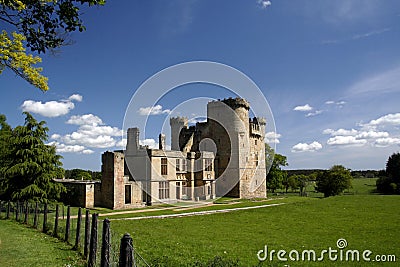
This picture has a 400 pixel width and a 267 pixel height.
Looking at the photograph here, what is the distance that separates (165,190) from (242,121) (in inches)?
641

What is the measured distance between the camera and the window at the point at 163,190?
3184 cm

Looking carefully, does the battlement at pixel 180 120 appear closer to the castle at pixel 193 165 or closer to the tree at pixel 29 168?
the castle at pixel 193 165

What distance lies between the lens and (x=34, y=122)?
22.8 m

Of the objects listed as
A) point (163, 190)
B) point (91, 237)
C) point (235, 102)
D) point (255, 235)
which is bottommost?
point (255, 235)

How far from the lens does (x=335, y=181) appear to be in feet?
161

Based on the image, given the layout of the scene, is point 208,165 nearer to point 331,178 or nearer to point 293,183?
point 331,178

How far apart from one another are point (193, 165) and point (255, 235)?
21.4m

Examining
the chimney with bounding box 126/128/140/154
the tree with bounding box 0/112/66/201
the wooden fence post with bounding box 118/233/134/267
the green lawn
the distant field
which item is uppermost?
the chimney with bounding box 126/128/140/154

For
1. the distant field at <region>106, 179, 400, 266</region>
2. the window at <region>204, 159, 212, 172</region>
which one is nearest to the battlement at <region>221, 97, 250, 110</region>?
the window at <region>204, 159, 212, 172</region>

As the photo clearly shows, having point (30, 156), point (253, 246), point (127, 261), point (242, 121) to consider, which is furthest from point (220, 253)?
point (242, 121)

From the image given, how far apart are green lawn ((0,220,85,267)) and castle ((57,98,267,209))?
15.1 m

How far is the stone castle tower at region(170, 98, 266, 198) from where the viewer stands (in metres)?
42.8

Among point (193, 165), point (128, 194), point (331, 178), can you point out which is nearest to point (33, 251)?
point (128, 194)

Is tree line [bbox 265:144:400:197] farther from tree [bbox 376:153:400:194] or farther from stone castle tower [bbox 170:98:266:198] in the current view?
stone castle tower [bbox 170:98:266:198]
